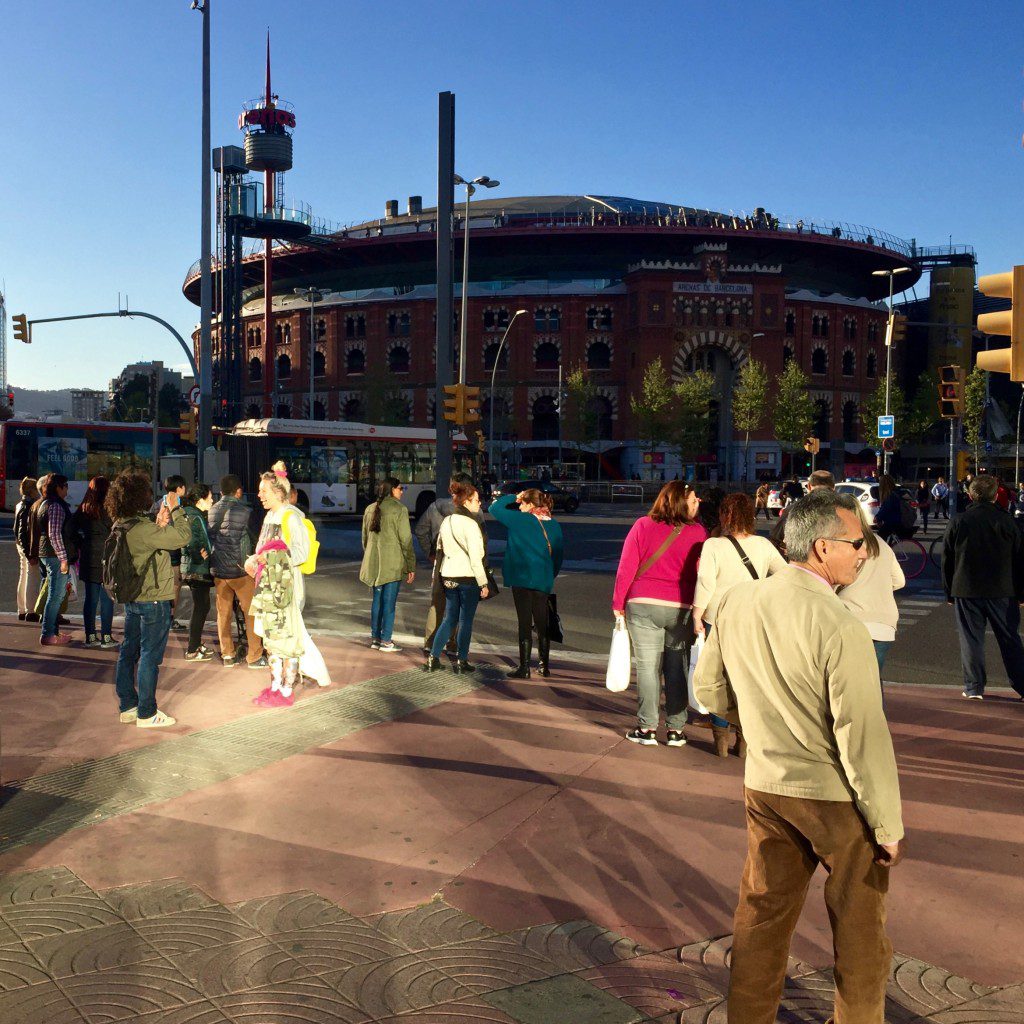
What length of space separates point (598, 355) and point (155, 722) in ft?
195

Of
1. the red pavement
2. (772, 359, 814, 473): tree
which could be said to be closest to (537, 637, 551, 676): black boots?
the red pavement

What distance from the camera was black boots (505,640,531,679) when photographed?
29.6 ft

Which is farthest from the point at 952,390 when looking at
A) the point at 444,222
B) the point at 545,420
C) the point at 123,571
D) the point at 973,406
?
the point at 545,420

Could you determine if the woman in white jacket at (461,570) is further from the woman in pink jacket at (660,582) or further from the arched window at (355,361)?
the arched window at (355,361)

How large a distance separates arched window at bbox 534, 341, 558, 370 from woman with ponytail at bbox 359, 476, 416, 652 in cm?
5570

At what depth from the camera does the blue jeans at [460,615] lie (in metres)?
9.29

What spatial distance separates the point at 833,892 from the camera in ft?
9.57

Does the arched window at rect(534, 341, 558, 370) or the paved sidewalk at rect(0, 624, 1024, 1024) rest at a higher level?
the arched window at rect(534, 341, 558, 370)

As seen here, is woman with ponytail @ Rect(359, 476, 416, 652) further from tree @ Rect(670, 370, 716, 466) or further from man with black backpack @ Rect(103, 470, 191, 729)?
tree @ Rect(670, 370, 716, 466)

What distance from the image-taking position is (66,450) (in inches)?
1277

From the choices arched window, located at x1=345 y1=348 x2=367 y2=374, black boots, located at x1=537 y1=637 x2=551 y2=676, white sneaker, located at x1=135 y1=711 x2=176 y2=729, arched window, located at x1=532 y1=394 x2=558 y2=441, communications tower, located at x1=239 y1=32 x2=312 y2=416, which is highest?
communications tower, located at x1=239 y1=32 x2=312 y2=416

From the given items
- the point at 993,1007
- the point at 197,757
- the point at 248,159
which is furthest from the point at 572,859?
the point at 248,159

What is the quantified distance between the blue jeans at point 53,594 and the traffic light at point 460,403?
8.14 meters

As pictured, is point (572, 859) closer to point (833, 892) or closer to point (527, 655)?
point (833, 892)
